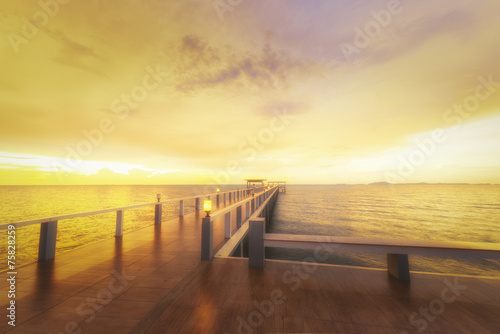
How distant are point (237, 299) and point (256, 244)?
52.6 inches

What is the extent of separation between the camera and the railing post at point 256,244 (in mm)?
4215

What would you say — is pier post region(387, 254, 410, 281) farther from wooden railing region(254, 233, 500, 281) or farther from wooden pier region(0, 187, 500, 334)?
wooden pier region(0, 187, 500, 334)

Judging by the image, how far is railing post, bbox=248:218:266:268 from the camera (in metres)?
4.21

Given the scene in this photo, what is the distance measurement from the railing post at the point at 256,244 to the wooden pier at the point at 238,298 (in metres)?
0.03

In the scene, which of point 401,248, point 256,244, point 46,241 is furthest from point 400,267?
point 46,241

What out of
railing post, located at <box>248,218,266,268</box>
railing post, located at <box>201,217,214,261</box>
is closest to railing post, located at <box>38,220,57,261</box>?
railing post, located at <box>201,217,214,261</box>

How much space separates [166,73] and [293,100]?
757 cm

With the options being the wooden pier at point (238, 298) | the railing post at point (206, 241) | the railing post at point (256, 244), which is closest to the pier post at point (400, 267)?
the wooden pier at point (238, 298)

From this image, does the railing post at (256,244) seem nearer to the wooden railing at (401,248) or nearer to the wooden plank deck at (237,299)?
the wooden plank deck at (237,299)

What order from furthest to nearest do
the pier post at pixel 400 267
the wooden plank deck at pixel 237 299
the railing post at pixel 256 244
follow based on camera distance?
the railing post at pixel 256 244, the pier post at pixel 400 267, the wooden plank deck at pixel 237 299

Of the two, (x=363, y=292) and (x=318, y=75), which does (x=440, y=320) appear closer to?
(x=363, y=292)

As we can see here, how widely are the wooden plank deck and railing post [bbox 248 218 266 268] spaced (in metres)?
0.16

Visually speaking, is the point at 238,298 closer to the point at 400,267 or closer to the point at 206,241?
the point at 206,241

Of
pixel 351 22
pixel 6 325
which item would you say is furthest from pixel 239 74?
pixel 6 325
